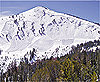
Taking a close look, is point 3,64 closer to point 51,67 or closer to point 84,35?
point 51,67

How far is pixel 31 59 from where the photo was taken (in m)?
142

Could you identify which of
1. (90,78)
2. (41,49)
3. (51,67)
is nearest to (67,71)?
(90,78)

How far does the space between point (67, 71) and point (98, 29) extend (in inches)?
6035

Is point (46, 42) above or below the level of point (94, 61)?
above

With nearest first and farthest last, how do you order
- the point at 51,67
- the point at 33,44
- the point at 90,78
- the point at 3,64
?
1. the point at 90,78
2. the point at 51,67
3. the point at 3,64
4. the point at 33,44

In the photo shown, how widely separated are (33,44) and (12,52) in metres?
31.1

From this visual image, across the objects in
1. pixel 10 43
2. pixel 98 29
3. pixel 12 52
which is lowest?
pixel 12 52

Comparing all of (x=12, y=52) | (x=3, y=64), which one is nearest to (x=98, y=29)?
(x=12, y=52)

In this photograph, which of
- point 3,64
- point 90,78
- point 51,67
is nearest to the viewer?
point 90,78

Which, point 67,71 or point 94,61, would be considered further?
point 94,61

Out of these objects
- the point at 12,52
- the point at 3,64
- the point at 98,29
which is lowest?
the point at 3,64

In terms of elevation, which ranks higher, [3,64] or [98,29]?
[98,29]

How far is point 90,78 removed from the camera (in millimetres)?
54594

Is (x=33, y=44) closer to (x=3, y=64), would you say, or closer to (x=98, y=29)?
(x=3, y=64)
